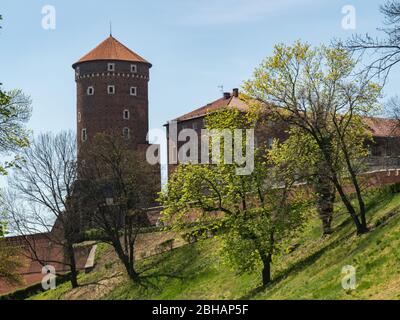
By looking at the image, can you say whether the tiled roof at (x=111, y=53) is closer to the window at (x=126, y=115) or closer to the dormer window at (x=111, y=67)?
the dormer window at (x=111, y=67)

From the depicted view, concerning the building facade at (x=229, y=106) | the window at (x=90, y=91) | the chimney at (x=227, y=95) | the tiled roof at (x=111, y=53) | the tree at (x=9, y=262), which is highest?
the tiled roof at (x=111, y=53)

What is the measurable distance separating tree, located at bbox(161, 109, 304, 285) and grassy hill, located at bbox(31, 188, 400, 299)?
52.2 inches

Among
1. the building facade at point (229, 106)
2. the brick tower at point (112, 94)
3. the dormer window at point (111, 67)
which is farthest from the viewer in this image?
the dormer window at point (111, 67)

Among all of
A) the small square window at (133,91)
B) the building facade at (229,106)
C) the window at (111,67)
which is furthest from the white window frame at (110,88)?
the building facade at (229,106)

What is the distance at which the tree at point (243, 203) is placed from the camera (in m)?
33.0

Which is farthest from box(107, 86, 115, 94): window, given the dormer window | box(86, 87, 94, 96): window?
the dormer window

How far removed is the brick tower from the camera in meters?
76.9

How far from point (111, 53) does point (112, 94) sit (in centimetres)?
398

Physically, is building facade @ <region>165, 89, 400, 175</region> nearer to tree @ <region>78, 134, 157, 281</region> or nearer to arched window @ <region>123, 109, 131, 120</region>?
arched window @ <region>123, 109, 131, 120</region>

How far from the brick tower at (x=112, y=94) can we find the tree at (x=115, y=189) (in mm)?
24515

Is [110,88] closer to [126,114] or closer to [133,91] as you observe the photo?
[133,91]

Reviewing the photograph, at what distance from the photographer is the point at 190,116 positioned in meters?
74.8
